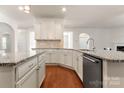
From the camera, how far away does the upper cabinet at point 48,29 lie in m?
7.39

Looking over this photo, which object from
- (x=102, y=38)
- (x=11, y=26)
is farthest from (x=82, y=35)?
(x=11, y=26)

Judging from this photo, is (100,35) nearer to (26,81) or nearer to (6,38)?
(6,38)

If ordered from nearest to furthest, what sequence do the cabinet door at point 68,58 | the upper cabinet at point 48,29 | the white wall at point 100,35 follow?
the cabinet door at point 68,58, the upper cabinet at point 48,29, the white wall at point 100,35

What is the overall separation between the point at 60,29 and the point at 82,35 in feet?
15.4

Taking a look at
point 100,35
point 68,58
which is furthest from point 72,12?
point 100,35

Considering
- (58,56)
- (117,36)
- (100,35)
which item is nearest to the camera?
(58,56)

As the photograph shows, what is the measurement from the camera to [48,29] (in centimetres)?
742

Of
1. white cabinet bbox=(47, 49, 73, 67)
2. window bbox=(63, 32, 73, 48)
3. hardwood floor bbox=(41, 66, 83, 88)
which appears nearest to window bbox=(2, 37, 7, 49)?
white cabinet bbox=(47, 49, 73, 67)

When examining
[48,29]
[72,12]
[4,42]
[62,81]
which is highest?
[72,12]

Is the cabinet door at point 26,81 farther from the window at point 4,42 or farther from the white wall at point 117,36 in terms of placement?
the white wall at point 117,36

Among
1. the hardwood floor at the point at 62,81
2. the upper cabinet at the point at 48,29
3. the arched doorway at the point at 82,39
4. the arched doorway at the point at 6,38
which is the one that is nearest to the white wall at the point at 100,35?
the arched doorway at the point at 82,39

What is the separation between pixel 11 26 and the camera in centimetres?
813

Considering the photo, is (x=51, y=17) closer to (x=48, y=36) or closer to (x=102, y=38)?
→ (x=48, y=36)
